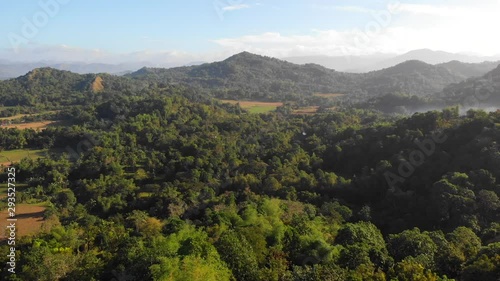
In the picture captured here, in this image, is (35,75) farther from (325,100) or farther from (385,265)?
(385,265)

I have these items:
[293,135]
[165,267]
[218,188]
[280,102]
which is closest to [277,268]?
[165,267]

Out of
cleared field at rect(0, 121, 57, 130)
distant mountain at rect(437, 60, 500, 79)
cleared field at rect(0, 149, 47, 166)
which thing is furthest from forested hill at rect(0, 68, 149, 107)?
distant mountain at rect(437, 60, 500, 79)

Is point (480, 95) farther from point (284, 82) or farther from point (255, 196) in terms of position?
point (284, 82)

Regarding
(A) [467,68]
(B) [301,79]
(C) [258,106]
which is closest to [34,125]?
(C) [258,106]

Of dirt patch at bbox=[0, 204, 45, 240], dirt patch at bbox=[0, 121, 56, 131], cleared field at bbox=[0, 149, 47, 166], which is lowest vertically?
dirt patch at bbox=[0, 204, 45, 240]

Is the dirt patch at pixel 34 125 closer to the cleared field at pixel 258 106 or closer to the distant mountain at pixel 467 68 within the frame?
the cleared field at pixel 258 106

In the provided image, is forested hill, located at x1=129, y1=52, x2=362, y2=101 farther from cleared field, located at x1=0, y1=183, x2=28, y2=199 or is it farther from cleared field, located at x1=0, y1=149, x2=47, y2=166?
cleared field, located at x1=0, y1=183, x2=28, y2=199
